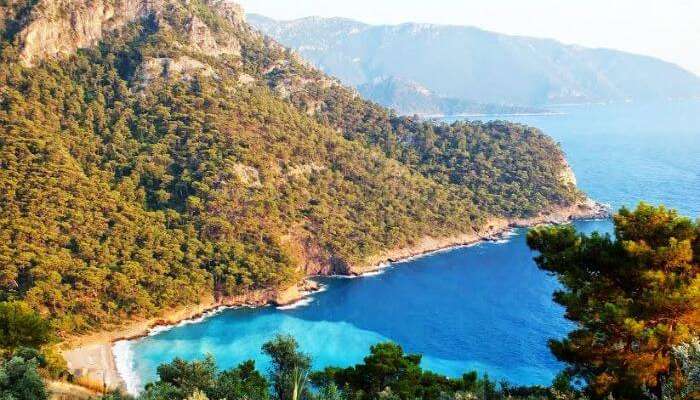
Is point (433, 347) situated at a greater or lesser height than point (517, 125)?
lesser

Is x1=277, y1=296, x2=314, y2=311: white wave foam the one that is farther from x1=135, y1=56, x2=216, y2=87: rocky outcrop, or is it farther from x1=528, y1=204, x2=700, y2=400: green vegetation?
x1=528, y1=204, x2=700, y2=400: green vegetation

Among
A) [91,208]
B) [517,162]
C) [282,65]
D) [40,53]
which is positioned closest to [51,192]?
[91,208]

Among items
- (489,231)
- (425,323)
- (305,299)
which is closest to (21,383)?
(425,323)

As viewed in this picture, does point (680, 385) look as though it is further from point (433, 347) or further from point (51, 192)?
point (51, 192)

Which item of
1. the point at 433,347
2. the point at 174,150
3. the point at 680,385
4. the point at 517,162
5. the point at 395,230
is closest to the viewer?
the point at 680,385

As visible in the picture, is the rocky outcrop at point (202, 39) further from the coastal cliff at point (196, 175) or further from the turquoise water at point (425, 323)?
the turquoise water at point (425, 323)

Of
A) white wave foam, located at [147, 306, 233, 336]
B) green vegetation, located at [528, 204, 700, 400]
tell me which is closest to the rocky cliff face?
white wave foam, located at [147, 306, 233, 336]
